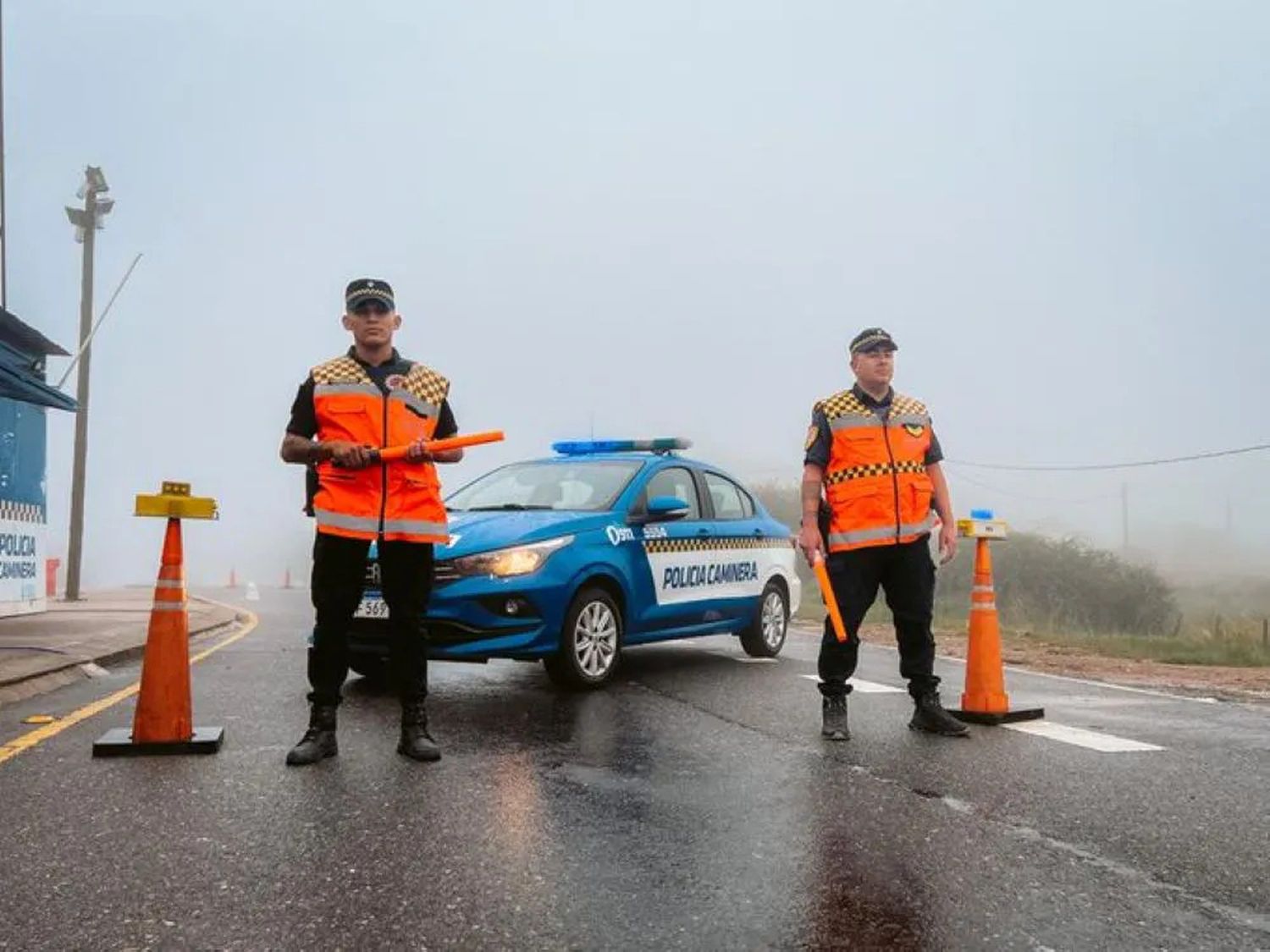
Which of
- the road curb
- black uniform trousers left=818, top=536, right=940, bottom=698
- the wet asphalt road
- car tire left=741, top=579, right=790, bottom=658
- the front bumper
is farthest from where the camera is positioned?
car tire left=741, top=579, right=790, bottom=658

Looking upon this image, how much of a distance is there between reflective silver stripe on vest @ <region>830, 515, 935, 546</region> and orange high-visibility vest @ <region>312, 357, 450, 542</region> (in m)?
2.10

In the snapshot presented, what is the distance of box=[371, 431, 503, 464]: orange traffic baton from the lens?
478cm

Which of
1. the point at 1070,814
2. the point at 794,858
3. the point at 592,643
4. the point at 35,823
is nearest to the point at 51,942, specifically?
the point at 35,823

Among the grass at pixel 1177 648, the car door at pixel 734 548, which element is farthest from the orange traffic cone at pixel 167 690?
the grass at pixel 1177 648

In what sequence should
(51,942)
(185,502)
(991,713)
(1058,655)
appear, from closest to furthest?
(51,942)
(185,502)
(991,713)
(1058,655)

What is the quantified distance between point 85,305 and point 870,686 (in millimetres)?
17849

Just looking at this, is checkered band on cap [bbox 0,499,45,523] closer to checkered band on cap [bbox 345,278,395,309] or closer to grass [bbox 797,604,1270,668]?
checkered band on cap [bbox 345,278,395,309]

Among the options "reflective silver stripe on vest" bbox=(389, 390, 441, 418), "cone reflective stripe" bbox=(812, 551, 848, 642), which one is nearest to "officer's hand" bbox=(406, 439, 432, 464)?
"reflective silver stripe on vest" bbox=(389, 390, 441, 418)

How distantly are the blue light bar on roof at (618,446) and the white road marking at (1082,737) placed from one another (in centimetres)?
350

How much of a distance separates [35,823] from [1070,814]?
11.7 feet

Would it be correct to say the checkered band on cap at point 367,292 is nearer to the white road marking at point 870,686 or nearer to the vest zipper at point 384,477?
the vest zipper at point 384,477

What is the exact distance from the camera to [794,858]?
11.2 feet

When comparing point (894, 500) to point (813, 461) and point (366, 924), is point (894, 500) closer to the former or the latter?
point (813, 461)

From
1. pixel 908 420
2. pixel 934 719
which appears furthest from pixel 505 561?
pixel 934 719
